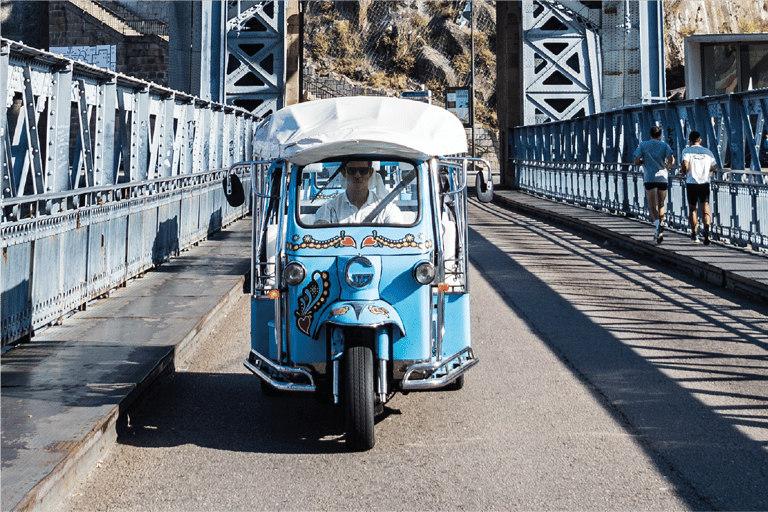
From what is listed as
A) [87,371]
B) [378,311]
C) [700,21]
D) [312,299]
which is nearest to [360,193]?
[312,299]

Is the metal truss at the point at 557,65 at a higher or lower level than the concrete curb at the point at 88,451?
higher

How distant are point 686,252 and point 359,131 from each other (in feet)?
32.2

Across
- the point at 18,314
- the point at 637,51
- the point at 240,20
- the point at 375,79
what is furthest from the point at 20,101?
the point at 375,79

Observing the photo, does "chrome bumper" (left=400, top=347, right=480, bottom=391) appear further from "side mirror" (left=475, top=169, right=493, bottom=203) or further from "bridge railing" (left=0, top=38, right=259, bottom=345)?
"bridge railing" (left=0, top=38, right=259, bottom=345)

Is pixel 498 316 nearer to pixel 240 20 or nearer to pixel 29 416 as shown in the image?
pixel 29 416

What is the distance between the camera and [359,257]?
6.24 m

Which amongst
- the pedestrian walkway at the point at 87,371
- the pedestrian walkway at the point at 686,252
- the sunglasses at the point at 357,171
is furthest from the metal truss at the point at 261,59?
the sunglasses at the point at 357,171

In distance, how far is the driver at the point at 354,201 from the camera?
680cm

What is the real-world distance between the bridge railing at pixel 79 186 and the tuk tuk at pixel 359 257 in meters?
2.41

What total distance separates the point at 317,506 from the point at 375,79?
7019 centimetres

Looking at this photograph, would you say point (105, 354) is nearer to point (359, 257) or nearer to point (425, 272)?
point (359, 257)

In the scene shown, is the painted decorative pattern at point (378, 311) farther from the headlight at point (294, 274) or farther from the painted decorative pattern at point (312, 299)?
the headlight at point (294, 274)

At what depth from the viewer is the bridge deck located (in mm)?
5227

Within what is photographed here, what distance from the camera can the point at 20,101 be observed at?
358 inches
